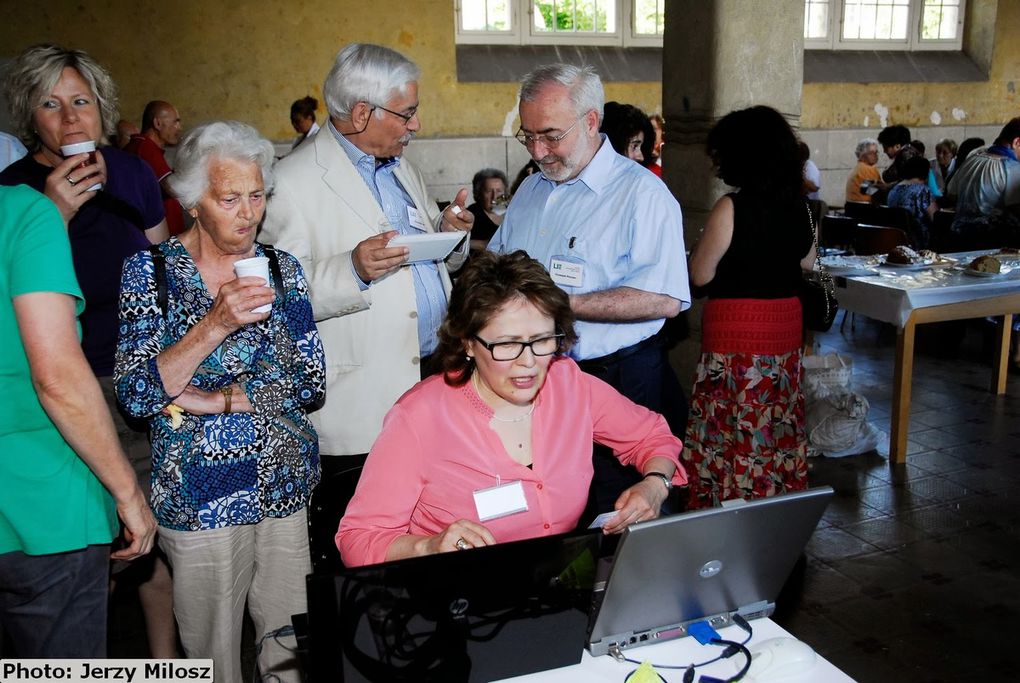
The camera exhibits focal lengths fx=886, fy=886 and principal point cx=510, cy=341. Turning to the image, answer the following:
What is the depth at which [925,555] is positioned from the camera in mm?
3576

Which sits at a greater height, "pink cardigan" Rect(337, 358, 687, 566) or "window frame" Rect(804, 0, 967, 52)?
"window frame" Rect(804, 0, 967, 52)

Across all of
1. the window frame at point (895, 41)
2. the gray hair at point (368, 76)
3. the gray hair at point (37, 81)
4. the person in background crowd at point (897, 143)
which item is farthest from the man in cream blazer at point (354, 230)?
the window frame at point (895, 41)

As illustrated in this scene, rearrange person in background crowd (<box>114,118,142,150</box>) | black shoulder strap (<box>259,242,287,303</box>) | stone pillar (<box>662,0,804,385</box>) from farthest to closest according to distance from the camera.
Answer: person in background crowd (<box>114,118,142,150</box>), stone pillar (<box>662,0,804,385</box>), black shoulder strap (<box>259,242,287,303</box>)

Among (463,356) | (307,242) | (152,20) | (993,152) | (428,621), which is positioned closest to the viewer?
(428,621)

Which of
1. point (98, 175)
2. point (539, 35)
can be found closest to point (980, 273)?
point (98, 175)

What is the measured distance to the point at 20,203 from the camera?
168 cm

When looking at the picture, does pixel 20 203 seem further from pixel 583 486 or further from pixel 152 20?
pixel 152 20

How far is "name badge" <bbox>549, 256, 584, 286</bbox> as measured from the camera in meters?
2.75

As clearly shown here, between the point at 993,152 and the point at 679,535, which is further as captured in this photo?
the point at 993,152

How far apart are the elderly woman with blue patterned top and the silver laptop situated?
99 centimetres

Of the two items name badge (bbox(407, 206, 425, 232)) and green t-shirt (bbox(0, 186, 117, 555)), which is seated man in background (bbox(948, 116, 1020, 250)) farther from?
green t-shirt (bbox(0, 186, 117, 555))

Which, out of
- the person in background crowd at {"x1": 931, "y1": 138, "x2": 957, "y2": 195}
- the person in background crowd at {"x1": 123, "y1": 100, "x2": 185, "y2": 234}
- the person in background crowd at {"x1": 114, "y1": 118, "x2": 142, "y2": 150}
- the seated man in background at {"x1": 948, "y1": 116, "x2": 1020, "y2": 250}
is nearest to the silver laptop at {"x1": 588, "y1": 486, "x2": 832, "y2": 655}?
the person in background crowd at {"x1": 123, "y1": 100, "x2": 185, "y2": 234}

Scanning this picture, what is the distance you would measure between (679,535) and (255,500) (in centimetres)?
115

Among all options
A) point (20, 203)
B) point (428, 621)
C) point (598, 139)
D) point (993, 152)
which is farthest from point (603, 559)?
point (993, 152)
